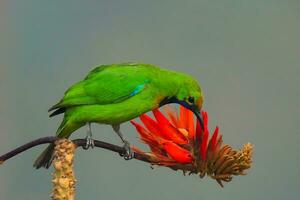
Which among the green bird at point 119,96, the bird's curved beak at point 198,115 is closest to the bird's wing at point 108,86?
the green bird at point 119,96

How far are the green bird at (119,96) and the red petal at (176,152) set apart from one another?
131 mm

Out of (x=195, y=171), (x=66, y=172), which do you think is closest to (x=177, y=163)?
(x=195, y=171)

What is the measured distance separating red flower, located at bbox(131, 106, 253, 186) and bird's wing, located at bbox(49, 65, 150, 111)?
0.49ft

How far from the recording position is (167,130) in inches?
26.2

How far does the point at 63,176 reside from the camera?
0.57m

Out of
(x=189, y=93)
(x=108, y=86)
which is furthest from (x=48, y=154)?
(x=189, y=93)

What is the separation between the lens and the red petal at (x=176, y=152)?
0.63m

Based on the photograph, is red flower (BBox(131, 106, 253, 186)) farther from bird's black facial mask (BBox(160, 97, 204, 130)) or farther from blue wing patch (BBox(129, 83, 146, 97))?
blue wing patch (BBox(129, 83, 146, 97))

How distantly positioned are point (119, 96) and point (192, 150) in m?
0.22

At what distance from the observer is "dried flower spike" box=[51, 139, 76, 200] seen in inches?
22.4

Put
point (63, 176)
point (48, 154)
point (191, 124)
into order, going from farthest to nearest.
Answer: point (48, 154), point (191, 124), point (63, 176)

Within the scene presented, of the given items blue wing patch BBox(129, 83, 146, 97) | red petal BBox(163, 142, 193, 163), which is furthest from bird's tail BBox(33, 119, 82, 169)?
red petal BBox(163, 142, 193, 163)

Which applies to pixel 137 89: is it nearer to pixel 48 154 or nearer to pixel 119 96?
pixel 119 96

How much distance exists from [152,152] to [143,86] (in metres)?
0.20
